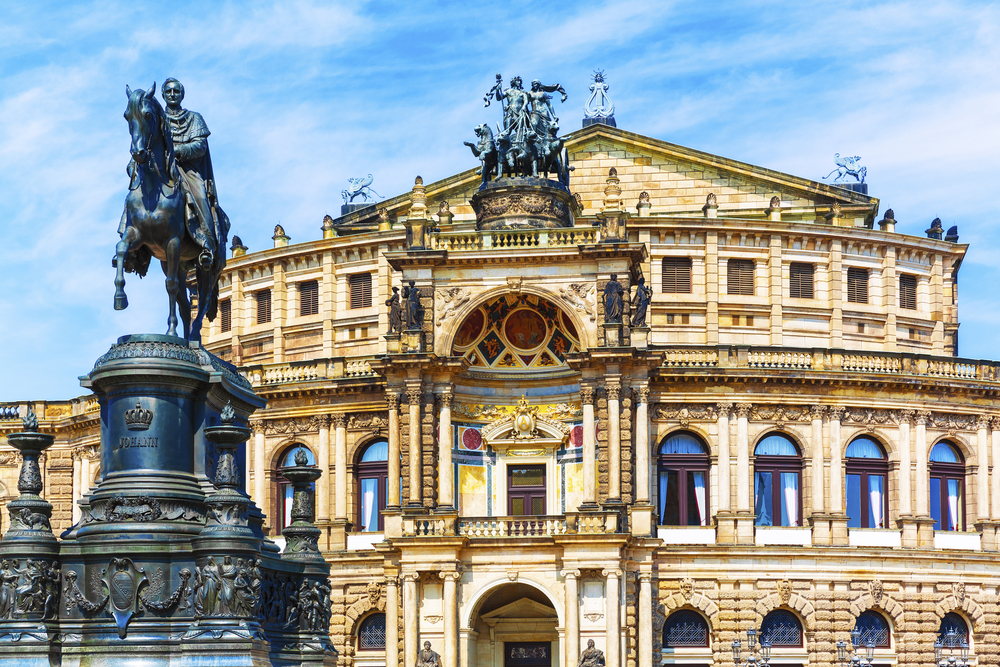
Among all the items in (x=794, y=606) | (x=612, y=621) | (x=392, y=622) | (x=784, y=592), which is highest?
(x=784, y=592)

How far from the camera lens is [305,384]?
209ft

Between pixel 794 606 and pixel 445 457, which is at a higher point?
pixel 445 457

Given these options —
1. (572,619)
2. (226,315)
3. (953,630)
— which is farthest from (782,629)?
(226,315)

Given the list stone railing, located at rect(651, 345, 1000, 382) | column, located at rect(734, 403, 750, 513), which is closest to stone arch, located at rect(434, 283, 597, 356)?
stone railing, located at rect(651, 345, 1000, 382)

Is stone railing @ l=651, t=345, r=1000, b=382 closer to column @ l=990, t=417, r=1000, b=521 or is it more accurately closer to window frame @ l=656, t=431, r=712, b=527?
column @ l=990, t=417, r=1000, b=521

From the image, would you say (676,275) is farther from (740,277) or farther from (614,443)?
(614,443)

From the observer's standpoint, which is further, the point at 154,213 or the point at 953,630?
the point at 953,630

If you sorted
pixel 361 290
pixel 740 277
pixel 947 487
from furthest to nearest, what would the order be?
pixel 361 290 → pixel 740 277 → pixel 947 487

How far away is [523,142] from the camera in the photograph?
61.6m

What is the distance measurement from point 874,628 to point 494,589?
15.0m

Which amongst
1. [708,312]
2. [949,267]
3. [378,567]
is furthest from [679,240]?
[378,567]

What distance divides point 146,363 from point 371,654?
45.8m

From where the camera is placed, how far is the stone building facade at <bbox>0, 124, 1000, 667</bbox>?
183ft

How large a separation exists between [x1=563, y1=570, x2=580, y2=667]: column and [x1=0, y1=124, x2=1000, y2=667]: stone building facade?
0.25 feet
